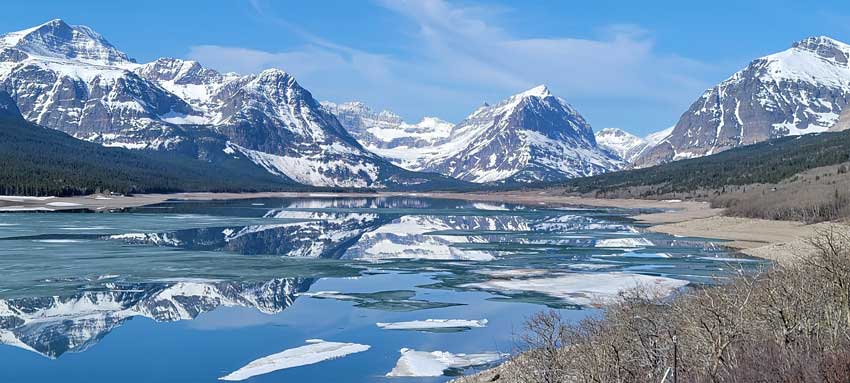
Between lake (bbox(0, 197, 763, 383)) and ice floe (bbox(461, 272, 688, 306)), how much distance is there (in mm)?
137

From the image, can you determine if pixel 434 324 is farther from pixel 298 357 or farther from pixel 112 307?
pixel 112 307

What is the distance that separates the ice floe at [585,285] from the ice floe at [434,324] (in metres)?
7.44

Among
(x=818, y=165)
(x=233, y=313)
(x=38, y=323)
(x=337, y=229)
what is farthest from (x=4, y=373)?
(x=818, y=165)

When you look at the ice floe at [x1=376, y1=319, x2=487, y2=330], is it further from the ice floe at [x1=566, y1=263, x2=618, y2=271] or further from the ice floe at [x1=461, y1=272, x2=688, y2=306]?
the ice floe at [x1=566, y1=263, x2=618, y2=271]

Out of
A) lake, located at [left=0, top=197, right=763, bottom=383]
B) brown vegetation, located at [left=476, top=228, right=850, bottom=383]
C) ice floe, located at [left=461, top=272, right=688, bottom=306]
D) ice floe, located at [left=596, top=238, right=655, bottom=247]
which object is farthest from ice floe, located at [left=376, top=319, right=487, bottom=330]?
ice floe, located at [left=596, top=238, right=655, bottom=247]

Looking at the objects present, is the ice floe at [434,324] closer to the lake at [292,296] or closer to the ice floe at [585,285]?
the lake at [292,296]

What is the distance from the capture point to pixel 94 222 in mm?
109938

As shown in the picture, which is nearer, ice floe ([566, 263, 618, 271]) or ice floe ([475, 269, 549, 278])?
ice floe ([475, 269, 549, 278])

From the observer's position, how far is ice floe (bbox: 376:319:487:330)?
40188mm

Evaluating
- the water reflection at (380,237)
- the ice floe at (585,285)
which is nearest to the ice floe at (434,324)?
the ice floe at (585,285)

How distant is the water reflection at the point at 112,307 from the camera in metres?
36.6

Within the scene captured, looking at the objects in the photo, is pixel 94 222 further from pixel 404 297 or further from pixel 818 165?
pixel 818 165

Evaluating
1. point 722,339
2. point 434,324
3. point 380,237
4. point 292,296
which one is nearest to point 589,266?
point 292,296

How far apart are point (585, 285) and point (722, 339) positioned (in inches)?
1221
